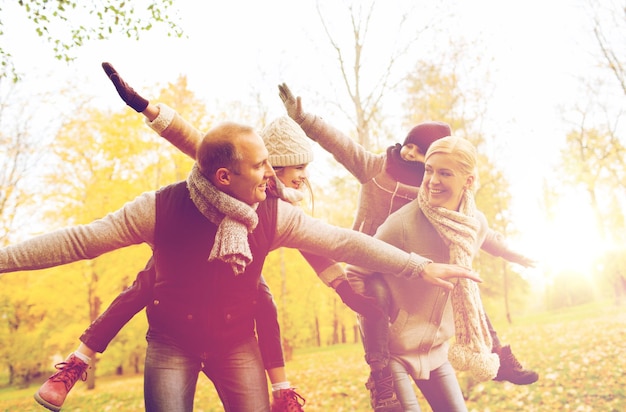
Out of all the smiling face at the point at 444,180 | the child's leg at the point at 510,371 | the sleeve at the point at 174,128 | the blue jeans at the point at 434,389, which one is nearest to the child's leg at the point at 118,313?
the sleeve at the point at 174,128

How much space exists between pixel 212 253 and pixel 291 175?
0.85 m

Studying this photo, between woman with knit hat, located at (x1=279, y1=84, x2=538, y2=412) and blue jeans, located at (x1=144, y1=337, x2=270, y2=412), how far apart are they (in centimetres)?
66

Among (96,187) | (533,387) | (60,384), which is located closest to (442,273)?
(60,384)

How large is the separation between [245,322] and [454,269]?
1045 millimetres

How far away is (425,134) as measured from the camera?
2.91 metres

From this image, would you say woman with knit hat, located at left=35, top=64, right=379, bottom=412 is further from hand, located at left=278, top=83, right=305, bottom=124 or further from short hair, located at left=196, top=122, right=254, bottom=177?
short hair, located at left=196, top=122, right=254, bottom=177

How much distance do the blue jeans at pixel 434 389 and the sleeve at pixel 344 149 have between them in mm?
1179

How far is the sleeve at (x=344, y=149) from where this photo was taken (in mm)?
2740

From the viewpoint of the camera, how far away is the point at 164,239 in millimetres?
1953

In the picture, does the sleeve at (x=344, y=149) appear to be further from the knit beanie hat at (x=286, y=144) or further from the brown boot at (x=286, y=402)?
the brown boot at (x=286, y=402)

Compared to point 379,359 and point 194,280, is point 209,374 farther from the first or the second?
point 379,359

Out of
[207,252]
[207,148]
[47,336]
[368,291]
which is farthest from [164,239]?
[47,336]

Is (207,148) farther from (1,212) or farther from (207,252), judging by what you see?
(1,212)

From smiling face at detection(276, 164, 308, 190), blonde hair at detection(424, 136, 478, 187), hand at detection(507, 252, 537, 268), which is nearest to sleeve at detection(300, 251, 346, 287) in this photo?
smiling face at detection(276, 164, 308, 190)
